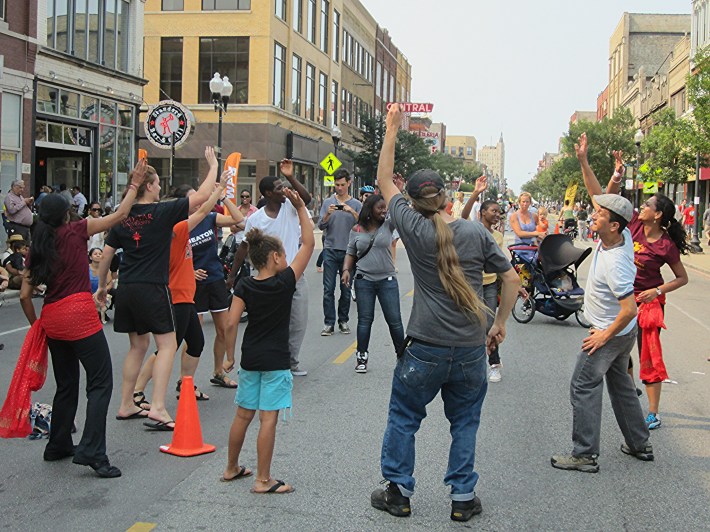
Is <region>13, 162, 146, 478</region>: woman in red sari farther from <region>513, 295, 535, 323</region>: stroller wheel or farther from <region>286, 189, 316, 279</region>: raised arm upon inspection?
<region>513, 295, 535, 323</region>: stroller wheel

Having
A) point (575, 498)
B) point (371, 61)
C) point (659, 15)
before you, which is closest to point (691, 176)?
point (371, 61)

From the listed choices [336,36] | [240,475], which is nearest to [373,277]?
[240,475]

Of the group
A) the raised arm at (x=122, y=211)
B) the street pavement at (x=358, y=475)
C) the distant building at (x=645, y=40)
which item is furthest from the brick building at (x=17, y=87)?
the distant building at (x=645, y=40)

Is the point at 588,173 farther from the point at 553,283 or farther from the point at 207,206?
the point at 553,283

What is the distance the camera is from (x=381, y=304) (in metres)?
9.58

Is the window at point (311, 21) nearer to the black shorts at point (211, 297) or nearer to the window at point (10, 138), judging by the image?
the window at point (10, 138)

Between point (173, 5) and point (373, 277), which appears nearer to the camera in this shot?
point (373, 277)

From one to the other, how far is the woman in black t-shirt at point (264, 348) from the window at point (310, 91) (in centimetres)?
4834

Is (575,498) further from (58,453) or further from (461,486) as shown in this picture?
(58,453)

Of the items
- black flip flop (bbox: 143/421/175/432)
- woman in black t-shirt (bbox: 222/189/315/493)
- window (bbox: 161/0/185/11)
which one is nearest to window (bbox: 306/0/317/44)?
window (bbox: 161/0/185/11)

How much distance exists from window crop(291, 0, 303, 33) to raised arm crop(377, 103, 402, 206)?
45359 millimetres

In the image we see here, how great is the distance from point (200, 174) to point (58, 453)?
41321 millimetres

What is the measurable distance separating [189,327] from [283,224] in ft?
4.96

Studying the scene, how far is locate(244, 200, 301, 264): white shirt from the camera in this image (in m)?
8.53
